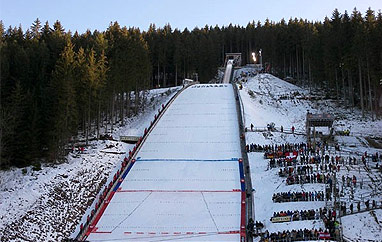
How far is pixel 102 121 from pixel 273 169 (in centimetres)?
2290

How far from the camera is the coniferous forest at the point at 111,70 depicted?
30.6m

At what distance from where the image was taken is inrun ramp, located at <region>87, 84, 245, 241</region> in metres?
22.7

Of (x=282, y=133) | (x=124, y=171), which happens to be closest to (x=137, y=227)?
(x=124, y=171)

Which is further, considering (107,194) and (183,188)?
(183,188)

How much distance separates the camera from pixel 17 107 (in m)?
28.9

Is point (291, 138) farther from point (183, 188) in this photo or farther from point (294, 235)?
point (294, 235)

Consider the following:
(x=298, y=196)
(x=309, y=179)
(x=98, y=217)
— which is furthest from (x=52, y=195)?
(x=309, y=179)

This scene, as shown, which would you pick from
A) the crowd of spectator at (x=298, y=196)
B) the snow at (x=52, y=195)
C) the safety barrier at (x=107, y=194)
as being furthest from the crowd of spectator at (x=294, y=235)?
the snow at (x=52, y=195)

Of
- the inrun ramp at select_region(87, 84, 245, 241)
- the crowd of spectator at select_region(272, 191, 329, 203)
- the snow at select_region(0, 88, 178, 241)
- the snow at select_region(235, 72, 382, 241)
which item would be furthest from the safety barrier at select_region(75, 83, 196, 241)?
the crowd of spectator at select_region(272, 191, 329, 203)

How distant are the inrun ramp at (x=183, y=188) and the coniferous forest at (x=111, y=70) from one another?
705 centimetres

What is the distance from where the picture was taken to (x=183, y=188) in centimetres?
2770

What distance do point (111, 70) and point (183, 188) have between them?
22.2 metres

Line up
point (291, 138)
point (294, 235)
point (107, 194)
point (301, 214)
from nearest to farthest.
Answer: point (294, 235)
point (301, 214)
point (107, 194)
point (291, 138)

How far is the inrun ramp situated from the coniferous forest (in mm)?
7046
